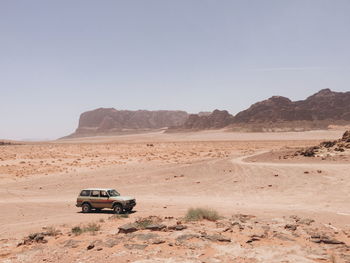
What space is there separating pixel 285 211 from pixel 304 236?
6.67 metres

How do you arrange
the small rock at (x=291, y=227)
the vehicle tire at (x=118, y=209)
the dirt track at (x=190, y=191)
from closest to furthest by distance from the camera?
the small rock at (x=291, y=227), the dirt track at (x=190, y=191), the vehicle tire at (x=118, y=209)

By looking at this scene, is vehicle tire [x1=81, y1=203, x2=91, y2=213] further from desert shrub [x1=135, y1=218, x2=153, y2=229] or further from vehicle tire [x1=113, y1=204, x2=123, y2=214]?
desert shrub [x1=135, y1=218, x2=153, y2=229]

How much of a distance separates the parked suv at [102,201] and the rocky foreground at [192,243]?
17.1ft

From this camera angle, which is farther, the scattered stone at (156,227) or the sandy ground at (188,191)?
the sandy ground at (188,191)

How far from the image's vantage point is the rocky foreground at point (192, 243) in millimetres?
11180

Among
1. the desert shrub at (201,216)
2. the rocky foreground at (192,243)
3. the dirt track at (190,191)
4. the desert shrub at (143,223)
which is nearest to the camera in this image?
the rocky foreground at (192,243)

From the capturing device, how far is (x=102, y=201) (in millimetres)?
21844

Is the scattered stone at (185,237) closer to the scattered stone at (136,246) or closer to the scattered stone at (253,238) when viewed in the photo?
the scattered stone at (136,246)

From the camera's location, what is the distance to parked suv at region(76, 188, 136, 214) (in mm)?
21219

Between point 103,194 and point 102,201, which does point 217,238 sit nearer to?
point 102,201

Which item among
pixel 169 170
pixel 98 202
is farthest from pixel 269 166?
pixel 98 202

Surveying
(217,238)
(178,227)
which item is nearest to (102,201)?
(178,227)

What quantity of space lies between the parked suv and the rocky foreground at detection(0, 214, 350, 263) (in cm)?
521

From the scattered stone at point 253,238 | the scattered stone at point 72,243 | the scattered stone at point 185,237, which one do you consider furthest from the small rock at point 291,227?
the scattered stone at point 72,243
